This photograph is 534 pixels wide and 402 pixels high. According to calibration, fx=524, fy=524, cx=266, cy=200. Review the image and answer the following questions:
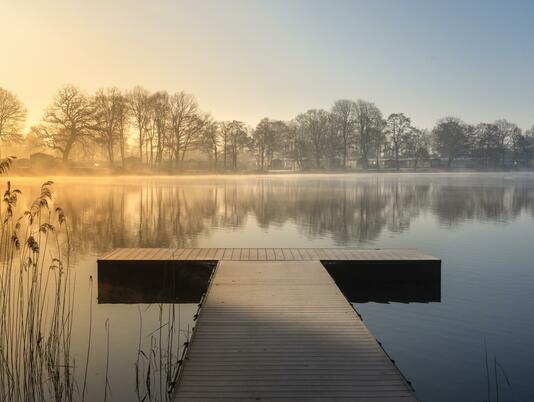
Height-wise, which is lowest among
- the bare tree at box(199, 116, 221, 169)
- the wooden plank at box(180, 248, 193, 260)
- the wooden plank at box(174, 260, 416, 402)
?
the wooden plank at box(174, 260, 416, 402)

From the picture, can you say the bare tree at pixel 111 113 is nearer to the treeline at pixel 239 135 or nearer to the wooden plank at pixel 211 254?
the treeline at pixel 239 135

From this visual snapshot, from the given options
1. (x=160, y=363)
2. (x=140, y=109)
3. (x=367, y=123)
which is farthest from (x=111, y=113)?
(x=160, y=363)

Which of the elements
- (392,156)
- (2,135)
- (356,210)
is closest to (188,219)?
(356,210)

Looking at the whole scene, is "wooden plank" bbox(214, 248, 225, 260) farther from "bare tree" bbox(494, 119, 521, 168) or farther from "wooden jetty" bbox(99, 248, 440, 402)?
"bare tree" bbox(494, 119, 521, 168)

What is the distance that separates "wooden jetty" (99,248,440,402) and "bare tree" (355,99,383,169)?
7567cm

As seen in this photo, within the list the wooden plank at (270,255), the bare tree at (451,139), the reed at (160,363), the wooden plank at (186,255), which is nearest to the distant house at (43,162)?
the wooden plank at (186,255)

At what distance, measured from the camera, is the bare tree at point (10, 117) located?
58094mm

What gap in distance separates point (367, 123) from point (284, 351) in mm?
80511

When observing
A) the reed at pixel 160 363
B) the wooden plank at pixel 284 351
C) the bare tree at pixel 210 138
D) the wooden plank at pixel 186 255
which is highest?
the bare tree at pixel 210 138

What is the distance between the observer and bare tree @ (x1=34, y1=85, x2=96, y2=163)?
59531 mm

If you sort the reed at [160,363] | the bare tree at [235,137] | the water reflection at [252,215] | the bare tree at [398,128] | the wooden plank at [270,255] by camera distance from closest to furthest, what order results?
the reed at [160,363] → the wooden plank at [270,255] → the water reflection at [252,215] → the bare tree at [235,137] → the bare tree at [398,128]

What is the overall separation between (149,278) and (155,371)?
4.38 m

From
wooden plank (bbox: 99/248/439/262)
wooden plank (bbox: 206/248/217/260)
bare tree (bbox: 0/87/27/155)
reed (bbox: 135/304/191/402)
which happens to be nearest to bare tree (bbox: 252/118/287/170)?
bare tree (bbox: 0/87/27/155)

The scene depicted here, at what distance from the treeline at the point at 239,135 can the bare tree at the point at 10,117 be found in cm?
11
